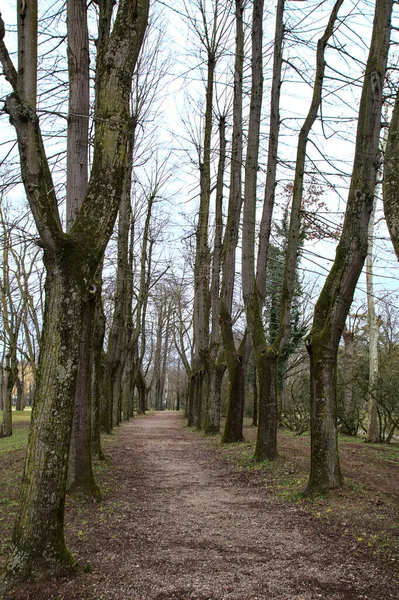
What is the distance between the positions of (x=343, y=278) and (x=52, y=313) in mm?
4288

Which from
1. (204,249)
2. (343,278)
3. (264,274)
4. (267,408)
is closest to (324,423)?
(343,278)

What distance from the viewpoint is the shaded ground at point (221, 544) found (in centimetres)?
373

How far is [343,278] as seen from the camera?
22.2 feet

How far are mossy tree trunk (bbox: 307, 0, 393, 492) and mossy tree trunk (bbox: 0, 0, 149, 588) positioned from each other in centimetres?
364

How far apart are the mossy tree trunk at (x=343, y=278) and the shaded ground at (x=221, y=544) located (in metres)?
0.59

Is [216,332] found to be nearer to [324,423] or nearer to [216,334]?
[216,334]

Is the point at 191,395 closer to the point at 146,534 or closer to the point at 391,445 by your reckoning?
the point at 391,445

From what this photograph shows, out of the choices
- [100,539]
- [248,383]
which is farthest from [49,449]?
[248,383]

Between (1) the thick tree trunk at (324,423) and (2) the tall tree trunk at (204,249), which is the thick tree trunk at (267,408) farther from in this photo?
(2) the tall tree trunk at (204,249)

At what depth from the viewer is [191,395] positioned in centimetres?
2367

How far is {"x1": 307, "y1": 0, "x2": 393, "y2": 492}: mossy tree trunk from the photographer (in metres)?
6.57

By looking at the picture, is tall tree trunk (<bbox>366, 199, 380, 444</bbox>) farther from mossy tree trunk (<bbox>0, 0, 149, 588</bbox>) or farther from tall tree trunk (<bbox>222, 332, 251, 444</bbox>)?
mossy tree trunk (<bbox>0, 0, 149, 588</bbox>)

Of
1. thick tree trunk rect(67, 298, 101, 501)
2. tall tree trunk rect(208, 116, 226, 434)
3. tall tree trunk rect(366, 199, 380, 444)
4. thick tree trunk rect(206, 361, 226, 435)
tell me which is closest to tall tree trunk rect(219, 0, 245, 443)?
tall tree trunk rect(208, 116, 226, 434)

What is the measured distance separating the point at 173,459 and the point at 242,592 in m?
7.55
